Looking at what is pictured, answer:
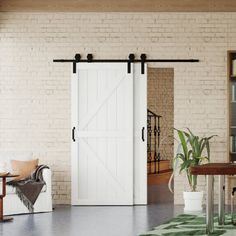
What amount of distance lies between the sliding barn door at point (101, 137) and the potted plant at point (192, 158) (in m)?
0.81

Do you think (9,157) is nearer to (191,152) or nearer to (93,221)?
(93,221)

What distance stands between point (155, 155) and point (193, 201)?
212 inches

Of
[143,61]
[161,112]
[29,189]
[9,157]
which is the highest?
[143,61]

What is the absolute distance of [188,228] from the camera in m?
8.11

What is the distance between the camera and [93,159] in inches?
435

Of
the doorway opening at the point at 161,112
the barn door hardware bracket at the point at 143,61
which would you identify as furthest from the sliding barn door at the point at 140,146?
the doorway opening at the point at 161,112

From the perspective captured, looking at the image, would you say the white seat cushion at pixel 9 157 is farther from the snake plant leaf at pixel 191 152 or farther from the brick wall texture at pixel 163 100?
the brick wall texture at pixel 163 100

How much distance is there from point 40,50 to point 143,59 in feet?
5.33

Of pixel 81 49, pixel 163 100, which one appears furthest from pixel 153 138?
pixel 81 49

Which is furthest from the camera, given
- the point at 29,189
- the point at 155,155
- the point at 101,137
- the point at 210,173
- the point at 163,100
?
the point at 163,100

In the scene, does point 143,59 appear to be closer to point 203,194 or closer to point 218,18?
point 218,18

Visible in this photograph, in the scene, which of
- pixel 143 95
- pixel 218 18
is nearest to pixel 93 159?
pixel 143 95

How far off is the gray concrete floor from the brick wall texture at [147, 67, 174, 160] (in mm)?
5573

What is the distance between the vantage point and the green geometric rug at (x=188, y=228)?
304 inches
